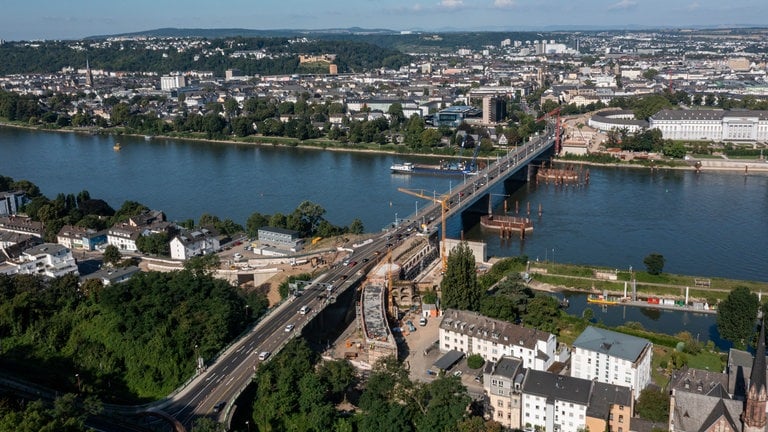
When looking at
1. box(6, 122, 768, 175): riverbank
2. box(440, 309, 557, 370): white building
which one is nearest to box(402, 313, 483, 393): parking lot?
box(440, 309, 557, 370): white building

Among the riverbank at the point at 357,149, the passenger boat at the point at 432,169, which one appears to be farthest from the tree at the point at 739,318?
the riverbank at the point at 357,149

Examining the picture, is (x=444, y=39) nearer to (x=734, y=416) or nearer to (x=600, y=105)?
(x=600, y=105)

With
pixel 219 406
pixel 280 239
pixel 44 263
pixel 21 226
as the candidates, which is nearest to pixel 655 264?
pixel 280 239

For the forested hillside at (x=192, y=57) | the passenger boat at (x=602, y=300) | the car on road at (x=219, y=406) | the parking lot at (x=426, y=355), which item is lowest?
the passenger boat at (x=602, y=300)

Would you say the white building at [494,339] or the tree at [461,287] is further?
the tree at [461,287]

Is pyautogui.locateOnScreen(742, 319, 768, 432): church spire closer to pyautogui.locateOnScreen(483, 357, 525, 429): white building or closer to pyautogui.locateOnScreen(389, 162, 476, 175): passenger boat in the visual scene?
pyautogui.locateOnScreen(483, 357, 525, 429): white building

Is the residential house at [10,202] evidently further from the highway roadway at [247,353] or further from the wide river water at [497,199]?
the highway roadway at [247,353]

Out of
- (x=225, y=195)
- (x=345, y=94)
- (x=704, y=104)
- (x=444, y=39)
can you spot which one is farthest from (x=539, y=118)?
(x=444, y=39)
